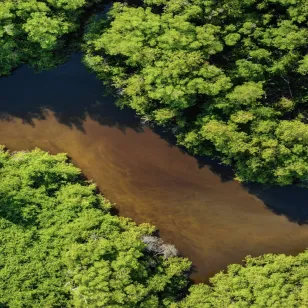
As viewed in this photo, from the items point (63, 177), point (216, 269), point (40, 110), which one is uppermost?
point (40, 110)

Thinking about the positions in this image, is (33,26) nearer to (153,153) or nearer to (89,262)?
(153,153)

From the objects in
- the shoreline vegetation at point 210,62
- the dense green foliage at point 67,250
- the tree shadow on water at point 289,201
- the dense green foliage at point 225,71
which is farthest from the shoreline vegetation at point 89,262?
the dense green foliage at point 225,71

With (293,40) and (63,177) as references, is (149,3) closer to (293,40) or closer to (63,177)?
(293,40)

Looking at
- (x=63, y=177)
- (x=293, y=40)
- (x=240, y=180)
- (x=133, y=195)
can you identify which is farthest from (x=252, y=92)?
(x=63, y=177)

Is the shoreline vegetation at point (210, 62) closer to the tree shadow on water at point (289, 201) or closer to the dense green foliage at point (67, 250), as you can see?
the tree shadow on water at point (289, 201)

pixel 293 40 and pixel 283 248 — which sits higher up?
pixel 293 40
